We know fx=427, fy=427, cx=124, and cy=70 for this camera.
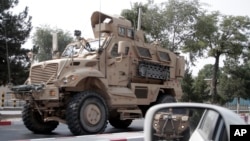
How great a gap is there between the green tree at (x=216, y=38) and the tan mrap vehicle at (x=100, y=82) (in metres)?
24.4

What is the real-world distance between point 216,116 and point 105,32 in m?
8.86

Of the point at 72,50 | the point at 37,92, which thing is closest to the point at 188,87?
the point at 72,50

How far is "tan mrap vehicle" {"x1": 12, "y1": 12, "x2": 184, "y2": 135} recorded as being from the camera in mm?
9945

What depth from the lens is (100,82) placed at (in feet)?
35.1

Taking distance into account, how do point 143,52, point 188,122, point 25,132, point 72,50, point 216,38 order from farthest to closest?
point 216,38
point 143,52
point 72,50
point 25,132
point 188,122

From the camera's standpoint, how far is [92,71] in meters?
10.3

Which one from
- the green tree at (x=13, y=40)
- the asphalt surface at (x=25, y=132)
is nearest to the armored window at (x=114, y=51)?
the asphalt surface at (x=25, y=132)

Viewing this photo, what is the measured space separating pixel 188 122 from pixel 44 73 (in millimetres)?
6638

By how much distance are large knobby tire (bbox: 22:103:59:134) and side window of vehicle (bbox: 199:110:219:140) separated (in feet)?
25.1

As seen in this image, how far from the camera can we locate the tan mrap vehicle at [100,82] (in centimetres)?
995

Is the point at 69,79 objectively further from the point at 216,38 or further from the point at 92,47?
the point at 216,38

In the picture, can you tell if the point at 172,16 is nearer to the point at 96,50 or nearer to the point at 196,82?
the point at 196,82

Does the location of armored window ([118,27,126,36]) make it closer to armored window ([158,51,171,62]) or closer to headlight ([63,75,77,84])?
armored window ([158,51,171,62])

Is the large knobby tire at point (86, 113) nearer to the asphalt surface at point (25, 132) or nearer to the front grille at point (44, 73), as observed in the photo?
the asphalt surface at point (25, 132)
